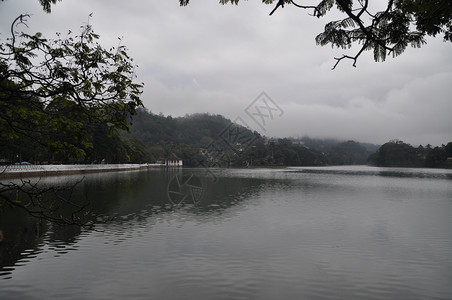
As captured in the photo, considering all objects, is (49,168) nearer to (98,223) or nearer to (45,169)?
(45,169)

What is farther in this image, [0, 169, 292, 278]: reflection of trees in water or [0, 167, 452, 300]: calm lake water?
[0, 169, 292, 278]: reflection of trees in water

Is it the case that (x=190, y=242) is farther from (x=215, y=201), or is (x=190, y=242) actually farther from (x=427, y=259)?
(x=215, y=201)

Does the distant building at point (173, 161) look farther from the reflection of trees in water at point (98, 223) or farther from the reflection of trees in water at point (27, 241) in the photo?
the reflection of trees in water at point (27, 241)

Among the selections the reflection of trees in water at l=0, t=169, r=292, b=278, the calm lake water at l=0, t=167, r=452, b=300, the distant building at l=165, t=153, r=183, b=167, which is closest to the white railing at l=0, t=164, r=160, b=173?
the reflection of trees in water at l=0, t=169, r=292, b=278

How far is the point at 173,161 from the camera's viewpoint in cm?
14500

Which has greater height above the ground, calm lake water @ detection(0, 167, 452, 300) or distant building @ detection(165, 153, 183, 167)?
distant building @ detection(165, 153, 183, 167)

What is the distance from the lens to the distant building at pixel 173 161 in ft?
464

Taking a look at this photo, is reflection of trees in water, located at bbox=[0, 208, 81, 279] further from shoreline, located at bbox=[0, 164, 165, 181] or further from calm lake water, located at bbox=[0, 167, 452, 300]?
shoreline, located at bbox=[0, 164, 165, 181]

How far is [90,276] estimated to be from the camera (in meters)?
7.68

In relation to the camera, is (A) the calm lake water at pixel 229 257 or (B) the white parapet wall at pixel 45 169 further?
(B) the white parapet wall at pixel 45 169

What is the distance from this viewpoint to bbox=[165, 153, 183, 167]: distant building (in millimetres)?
141375

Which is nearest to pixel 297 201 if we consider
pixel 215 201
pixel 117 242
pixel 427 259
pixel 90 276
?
pixel 215 201

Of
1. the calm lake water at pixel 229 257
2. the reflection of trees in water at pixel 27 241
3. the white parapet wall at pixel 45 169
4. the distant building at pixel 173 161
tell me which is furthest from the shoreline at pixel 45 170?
the distant building at pixel 173 161

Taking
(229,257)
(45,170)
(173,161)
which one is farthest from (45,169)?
(173,161)
